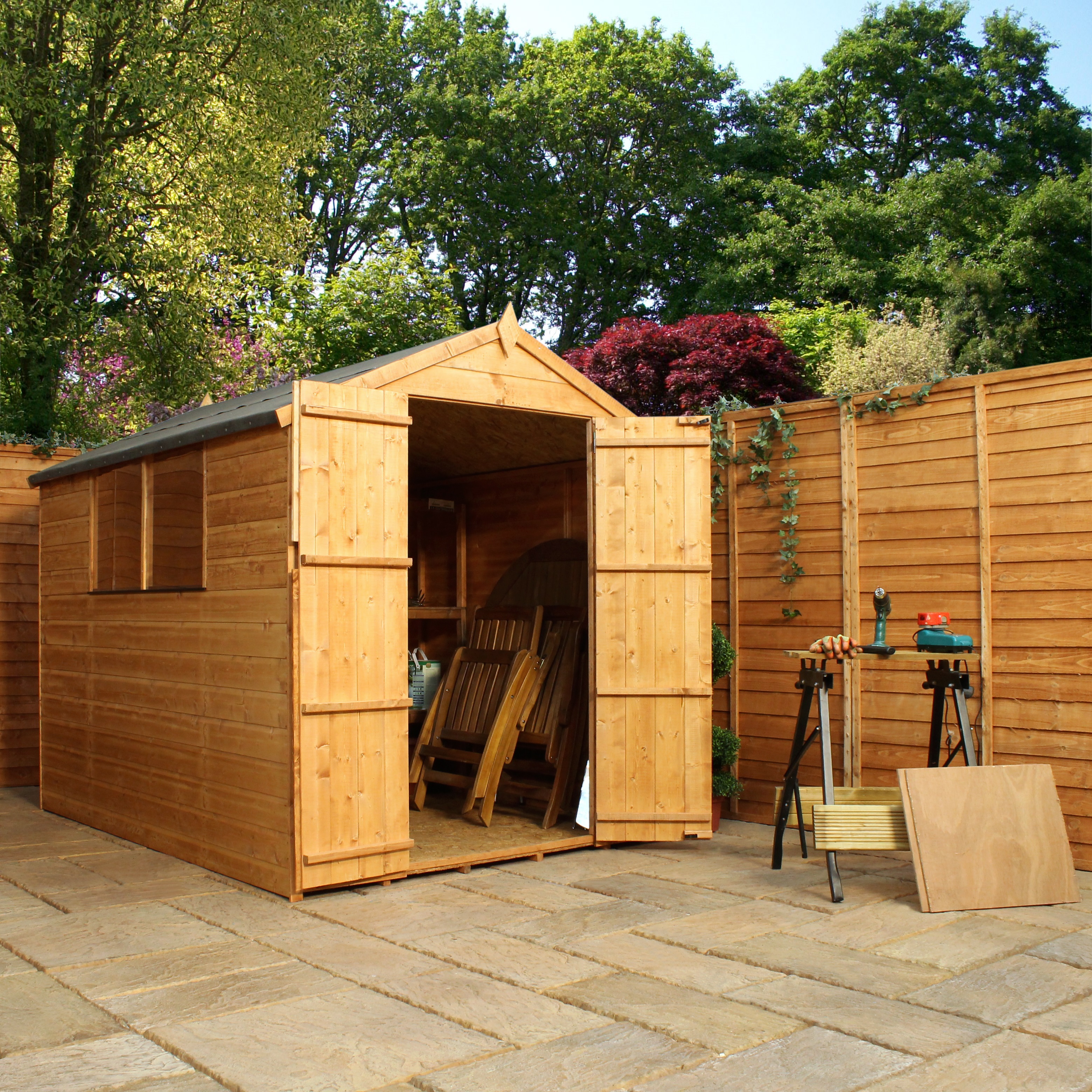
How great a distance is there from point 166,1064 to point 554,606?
4526 millimetres

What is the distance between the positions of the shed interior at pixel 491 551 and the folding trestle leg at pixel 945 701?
189cm

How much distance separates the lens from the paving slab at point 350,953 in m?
3.92

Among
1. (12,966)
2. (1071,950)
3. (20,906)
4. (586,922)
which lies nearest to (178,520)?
(20,906)

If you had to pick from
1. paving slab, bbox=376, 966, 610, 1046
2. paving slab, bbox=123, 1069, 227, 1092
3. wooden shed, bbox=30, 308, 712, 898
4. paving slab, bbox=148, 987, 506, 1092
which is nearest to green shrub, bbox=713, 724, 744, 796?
wooden shed, bbox=30, 308, 712, 898

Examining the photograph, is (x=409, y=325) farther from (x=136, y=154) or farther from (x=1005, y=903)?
(x=1005, y=903)

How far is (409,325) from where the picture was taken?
1791 centimetres

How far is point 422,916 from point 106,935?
4.04 feet

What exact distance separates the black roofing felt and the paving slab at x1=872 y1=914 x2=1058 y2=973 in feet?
10.7

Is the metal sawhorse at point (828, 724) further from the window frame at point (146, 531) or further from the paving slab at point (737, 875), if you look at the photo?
the window frame at point (146, 531)

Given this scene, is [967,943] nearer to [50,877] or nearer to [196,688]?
[196,688]

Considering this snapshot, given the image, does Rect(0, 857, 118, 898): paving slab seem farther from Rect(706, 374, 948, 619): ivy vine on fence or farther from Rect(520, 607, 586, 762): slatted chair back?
Rect(706, 374, 948, 619): ivy vine on fence

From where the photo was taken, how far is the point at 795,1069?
9.98ft

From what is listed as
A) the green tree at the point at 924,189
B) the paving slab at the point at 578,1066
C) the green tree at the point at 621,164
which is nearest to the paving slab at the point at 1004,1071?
the paving slab at the point at 578,1066

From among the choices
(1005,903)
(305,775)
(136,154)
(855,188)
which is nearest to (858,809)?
(1005,903)
